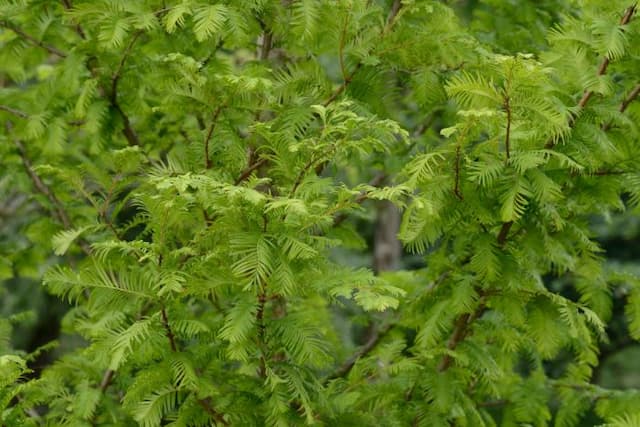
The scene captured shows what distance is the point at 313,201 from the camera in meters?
2.03

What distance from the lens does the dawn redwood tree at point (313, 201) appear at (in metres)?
2.04

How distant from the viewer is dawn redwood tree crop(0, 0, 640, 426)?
2.04 m

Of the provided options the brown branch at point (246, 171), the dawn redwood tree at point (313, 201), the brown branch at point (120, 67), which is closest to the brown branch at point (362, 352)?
the dawn redwood tree at point (313, 201)

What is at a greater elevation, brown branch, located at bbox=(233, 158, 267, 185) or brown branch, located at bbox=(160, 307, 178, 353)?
brown branch, located at bbox=(233, 158, 267, 185)

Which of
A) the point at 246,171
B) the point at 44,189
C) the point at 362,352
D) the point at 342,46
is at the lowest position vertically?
the point at 362,352

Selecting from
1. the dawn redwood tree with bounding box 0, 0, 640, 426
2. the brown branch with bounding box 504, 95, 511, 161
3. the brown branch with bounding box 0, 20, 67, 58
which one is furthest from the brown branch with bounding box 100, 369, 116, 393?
the brown branch with bounding box 504, 95, 511, 161

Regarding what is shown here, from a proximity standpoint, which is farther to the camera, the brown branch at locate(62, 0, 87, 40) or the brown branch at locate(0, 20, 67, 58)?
the brown branch at locate(0, 20, 67, 58)

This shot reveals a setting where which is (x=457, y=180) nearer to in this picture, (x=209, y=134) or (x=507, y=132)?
(x=507, y=132)

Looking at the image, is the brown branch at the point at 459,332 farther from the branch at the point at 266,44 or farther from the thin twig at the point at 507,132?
the branch at the point at 266,44

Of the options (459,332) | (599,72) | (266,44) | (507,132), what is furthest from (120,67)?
(599,72)

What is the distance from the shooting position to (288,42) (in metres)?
2.70

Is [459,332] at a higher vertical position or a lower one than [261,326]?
lower

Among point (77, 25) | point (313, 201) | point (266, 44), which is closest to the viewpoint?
point (313, 201)

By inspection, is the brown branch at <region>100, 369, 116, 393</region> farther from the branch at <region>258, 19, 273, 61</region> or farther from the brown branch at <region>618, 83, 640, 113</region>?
the brown branch at <region>618, 83, 640, 113</region>
